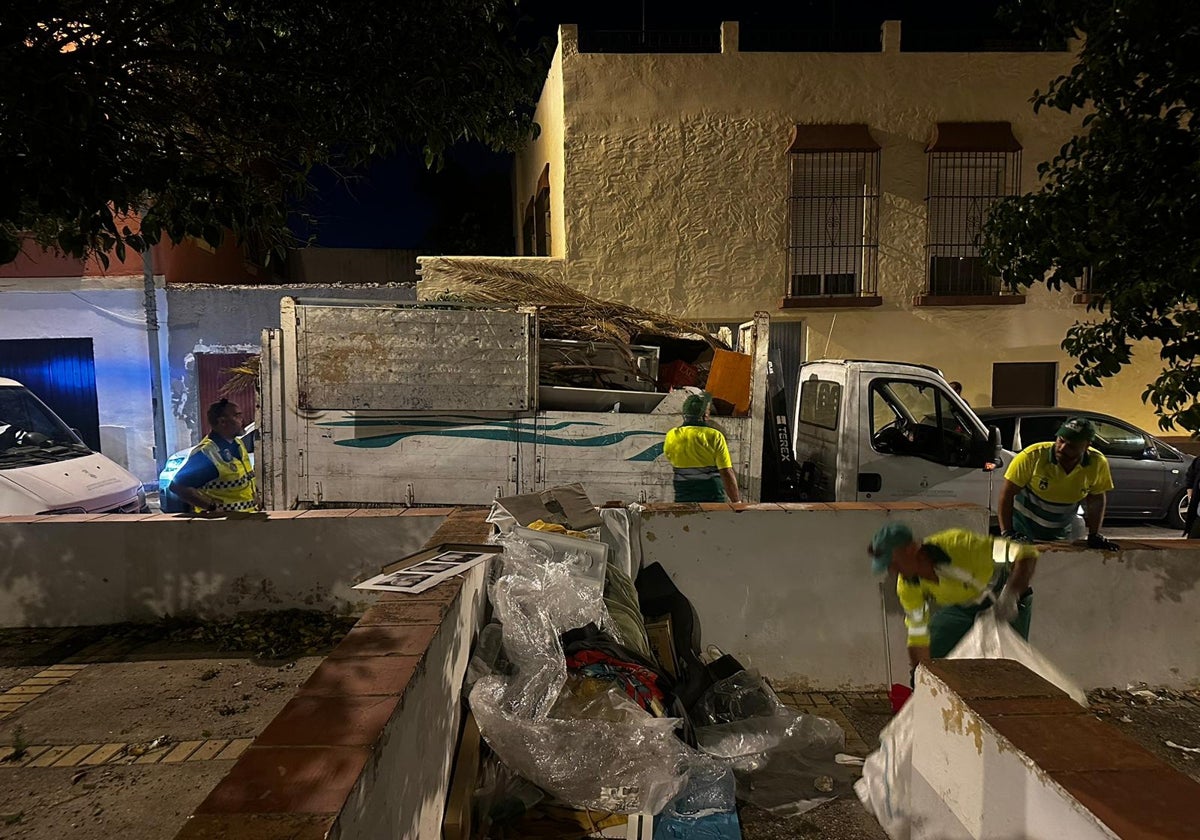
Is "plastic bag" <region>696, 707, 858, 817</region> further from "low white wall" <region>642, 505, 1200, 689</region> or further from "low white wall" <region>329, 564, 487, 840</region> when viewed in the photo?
"low white wall" <region>329, 564, 487, 840</region>

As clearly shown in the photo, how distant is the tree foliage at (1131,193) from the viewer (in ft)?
11.8

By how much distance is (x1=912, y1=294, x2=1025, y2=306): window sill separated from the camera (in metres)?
11.4

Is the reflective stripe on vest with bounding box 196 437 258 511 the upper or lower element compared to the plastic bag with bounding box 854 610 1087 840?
upper

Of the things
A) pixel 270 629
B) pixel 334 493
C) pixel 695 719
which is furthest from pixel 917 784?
pixel 334 493

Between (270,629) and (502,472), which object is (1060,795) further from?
(502,472)

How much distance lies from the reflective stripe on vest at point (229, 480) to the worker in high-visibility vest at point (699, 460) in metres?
3.34

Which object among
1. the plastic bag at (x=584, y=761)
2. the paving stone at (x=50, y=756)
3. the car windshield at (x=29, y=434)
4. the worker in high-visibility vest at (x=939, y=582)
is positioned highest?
the car windshield at (x=29, y=434)

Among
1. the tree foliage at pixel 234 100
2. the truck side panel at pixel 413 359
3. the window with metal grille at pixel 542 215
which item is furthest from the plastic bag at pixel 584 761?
the window with metal grille at pixel 542 215

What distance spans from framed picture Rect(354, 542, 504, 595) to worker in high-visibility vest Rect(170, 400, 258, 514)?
9.47ft

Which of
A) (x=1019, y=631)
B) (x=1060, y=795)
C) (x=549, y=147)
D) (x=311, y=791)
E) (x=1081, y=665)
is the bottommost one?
(x=1081, y=665)

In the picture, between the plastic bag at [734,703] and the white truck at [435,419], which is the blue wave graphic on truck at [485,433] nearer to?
the white truck at [435,419]

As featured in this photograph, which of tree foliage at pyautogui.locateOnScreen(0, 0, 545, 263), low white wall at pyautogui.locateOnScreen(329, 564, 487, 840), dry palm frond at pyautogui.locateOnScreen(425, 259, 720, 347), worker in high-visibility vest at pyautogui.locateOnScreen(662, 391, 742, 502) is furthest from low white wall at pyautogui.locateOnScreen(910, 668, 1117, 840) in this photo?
dry palm frond at pyautogui.locateOnScreen(425, 259, 720, 347)

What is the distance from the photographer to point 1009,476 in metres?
4.85

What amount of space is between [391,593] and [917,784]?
2.03 meters
